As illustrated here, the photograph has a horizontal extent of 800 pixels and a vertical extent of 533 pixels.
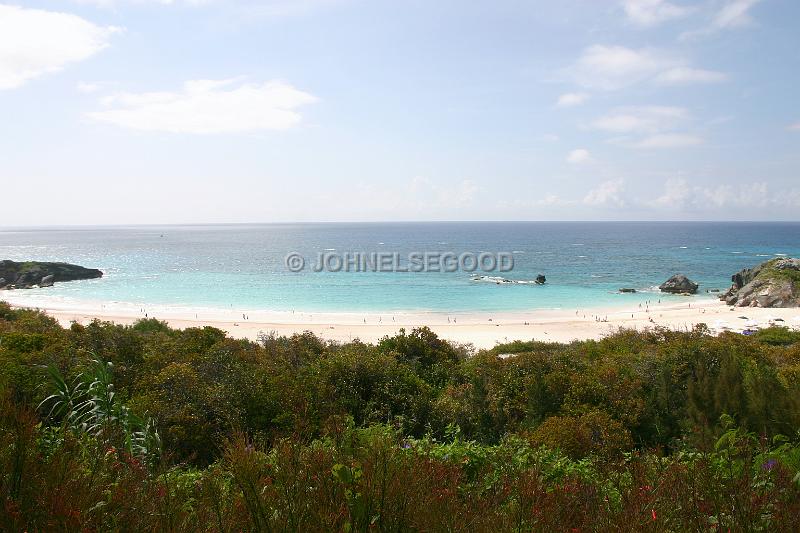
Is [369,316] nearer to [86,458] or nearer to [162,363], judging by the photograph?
[162,363]

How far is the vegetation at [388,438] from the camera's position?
2424 mm

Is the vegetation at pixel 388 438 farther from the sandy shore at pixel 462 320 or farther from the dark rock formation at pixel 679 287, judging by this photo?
the dark rock formation at pixel 679 287

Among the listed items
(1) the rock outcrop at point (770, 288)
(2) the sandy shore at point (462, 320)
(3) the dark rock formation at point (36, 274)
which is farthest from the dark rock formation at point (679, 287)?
(3) the dark rock formation at point (36, 274)

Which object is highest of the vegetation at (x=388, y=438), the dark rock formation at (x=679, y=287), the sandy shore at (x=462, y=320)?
the vegetation at (x=388, y=438)

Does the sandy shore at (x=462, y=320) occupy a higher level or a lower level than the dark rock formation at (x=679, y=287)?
lower

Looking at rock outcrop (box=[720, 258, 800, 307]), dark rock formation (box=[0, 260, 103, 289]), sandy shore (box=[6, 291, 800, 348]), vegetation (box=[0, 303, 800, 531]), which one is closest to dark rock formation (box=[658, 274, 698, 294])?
rock outcrop (box=[720, 258, 800, 307])

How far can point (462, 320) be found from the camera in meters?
35.4

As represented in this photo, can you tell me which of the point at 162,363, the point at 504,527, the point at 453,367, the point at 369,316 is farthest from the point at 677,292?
the point at 504,527

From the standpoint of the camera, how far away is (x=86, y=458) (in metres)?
3.10

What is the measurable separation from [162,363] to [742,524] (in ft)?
35.2

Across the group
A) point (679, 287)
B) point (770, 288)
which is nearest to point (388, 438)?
point (770, 288)

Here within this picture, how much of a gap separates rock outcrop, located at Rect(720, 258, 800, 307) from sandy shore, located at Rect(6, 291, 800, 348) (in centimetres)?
204

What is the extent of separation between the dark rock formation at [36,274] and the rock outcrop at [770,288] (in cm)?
7284

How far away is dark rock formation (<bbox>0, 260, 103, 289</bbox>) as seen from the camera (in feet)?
183
